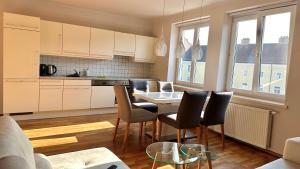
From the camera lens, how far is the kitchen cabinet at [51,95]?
4289 mm

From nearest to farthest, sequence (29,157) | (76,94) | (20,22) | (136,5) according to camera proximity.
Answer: (29,157) → (20,22) → (136,5) → (76,94)

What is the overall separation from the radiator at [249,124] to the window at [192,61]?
3.84 ft

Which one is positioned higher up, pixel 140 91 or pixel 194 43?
pixel 194 43

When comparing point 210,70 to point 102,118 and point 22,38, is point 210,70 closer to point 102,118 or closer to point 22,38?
point 102,118

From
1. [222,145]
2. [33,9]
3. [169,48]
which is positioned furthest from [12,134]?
[169,48]

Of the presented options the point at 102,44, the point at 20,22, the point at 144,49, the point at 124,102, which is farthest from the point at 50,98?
the point at 144,49

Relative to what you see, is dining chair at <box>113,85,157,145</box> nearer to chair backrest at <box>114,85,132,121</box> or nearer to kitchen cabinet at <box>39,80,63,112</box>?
chair backrest at <box>114,85,132,121</box>

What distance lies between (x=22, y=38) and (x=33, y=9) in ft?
2.73

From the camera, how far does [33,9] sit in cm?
448

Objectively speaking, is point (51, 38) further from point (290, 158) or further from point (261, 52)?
point (290, 158)

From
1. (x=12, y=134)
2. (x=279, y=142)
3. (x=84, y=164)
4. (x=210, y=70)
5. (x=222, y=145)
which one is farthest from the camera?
(x=210, y=70)

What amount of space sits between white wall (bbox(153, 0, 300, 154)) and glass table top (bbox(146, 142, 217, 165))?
65.4 inches

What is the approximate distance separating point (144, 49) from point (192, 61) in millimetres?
1309

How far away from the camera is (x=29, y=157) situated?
1179 mm
